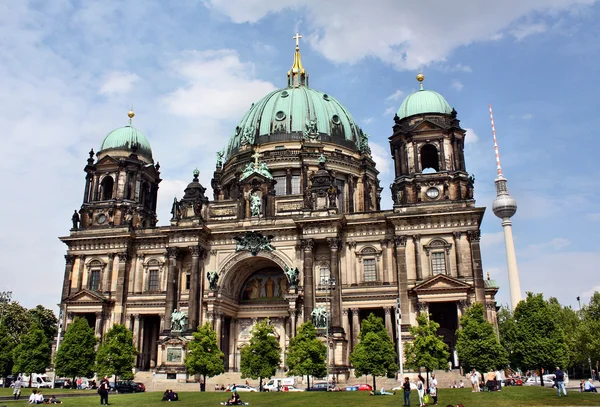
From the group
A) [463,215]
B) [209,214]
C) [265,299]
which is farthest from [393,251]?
[209,214]

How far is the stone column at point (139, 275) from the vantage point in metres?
58.8

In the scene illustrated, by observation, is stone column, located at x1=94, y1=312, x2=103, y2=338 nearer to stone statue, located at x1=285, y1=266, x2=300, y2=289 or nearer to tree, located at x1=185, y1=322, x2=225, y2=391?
tree, located at x1=185, y1=322, x2=225, y2=391

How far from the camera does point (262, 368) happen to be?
143 feet

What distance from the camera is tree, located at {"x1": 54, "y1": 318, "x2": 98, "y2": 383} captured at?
49406 millimetres

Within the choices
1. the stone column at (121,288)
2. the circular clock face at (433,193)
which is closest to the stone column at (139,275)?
the stone column at (121,288)

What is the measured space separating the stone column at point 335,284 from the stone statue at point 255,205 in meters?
8.89

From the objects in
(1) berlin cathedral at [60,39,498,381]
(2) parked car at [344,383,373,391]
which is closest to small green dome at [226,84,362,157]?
Result: (1) berlin cathedral at [60,39,498,381]

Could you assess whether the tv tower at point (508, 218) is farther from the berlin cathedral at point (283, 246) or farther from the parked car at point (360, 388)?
the parked car at point (360, 388)

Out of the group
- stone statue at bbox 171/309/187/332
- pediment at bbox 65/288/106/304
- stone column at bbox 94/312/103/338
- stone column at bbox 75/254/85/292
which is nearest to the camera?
stone statue at bbox 171/309/187/332

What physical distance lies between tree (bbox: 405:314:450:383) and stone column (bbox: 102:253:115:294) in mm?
32854

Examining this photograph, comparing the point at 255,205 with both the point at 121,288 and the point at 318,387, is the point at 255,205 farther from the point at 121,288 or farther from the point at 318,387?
the point at 318,387

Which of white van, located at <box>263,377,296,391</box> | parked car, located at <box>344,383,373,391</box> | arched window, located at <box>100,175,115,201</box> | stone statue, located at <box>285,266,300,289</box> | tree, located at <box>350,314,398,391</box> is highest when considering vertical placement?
arched window, located at <box>100,175,115,201</box>

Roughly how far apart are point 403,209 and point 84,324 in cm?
3210

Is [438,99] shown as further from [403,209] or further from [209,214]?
[209,214]
